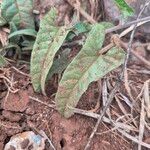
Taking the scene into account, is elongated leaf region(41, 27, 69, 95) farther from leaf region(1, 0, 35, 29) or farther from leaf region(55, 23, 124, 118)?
leaf region(1, 0, 35, 29)

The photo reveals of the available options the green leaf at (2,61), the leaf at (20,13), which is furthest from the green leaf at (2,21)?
the green leaf at (2,61)

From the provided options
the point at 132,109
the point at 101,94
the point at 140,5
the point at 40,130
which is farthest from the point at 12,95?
the point at 140,5

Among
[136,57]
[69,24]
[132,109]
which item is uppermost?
[69,24]

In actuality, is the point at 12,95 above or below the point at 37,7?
below

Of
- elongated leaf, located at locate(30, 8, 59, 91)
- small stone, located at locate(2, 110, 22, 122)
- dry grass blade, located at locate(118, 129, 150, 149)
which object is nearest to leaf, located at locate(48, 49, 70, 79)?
elongated leaf, located at locate(30, 8, 59, 91)

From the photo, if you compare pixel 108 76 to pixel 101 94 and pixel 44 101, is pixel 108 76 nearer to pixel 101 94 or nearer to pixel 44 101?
pixel 101 94
